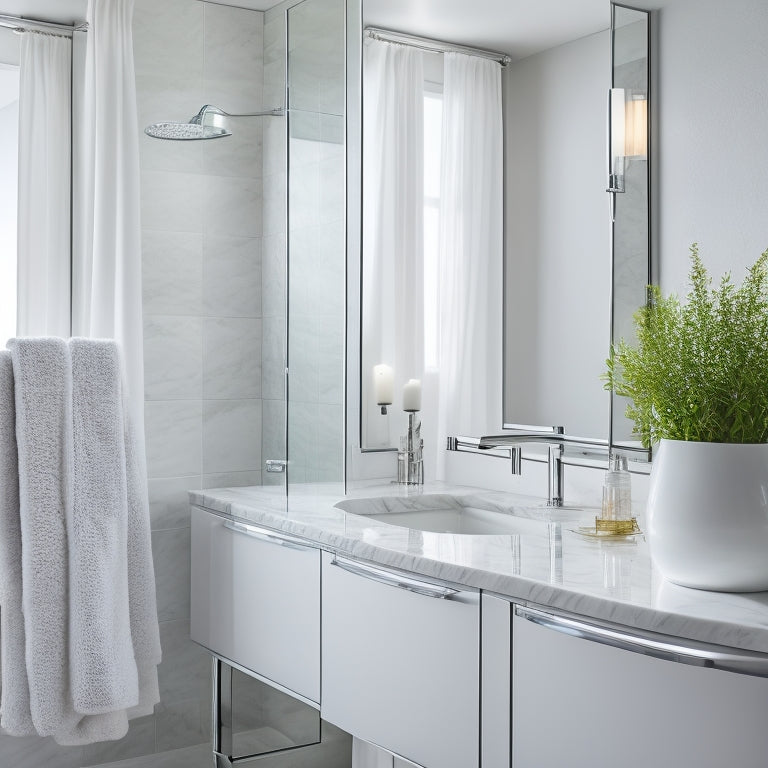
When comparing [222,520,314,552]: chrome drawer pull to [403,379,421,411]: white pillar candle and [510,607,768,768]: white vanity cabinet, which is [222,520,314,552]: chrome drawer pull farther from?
[510,607,768,768]: white vanity cabinet

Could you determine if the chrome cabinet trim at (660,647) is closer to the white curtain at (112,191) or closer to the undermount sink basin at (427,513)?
the undermount sink basin at (427,513)

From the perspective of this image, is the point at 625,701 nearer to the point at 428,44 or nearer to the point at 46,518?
the point at 46,518

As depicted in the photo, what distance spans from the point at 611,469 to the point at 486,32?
1124 millimetres

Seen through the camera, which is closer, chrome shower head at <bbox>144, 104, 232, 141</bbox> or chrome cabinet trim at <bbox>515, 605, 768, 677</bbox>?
chrome cabinet trim at <bbox>515, 605, 768, 677</bbox>

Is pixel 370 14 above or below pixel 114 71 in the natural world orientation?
above

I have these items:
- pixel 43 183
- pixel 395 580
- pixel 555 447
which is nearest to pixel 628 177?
pixel 555 447

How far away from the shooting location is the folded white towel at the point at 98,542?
2182 mm

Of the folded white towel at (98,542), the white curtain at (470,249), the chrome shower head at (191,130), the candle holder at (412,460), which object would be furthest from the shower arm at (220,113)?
the candle holder at (412,460)

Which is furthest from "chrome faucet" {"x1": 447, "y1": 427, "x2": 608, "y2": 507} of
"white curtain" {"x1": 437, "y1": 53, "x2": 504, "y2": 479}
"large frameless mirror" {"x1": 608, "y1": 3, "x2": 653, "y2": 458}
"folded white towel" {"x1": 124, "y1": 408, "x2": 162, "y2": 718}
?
"folded white towel" {"x1": 124, "y1": 408, "x2": 162, "y2": 718}

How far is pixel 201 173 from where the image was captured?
9.03 ft

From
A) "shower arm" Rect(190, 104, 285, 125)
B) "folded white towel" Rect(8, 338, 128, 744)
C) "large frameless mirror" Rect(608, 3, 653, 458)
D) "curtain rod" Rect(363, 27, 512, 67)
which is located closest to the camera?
"large frameless mirror" Rect(608, 3, 653, 458)

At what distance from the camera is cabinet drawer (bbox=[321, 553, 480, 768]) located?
5.11ft

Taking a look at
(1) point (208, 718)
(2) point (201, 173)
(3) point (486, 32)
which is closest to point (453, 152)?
(3) point (486, 32)

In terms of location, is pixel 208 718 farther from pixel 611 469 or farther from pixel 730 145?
pixel 730 145
